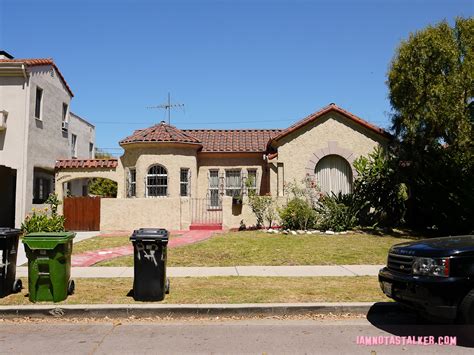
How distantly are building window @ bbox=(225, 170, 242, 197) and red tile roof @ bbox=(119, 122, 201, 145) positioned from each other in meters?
2.25

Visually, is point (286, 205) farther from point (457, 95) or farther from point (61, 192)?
point (61, 192)

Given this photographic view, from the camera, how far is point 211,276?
956 cm

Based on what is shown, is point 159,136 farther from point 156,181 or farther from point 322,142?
point 322,142

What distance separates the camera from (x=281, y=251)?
12.6 metres

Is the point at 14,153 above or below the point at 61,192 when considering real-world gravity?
above

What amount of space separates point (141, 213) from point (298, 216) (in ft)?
20.5

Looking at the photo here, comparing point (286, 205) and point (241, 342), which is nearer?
point (241, 342)

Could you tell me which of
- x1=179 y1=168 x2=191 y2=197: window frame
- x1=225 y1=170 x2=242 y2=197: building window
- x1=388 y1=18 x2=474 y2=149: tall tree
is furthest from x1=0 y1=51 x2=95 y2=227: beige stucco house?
x1=388 y1=18 x2=474 y2=149: tall tree

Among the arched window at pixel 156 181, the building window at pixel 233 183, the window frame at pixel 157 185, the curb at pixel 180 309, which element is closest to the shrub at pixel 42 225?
the window frame at pixel 157 185

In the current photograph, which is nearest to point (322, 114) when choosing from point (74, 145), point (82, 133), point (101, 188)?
point (74, 145)

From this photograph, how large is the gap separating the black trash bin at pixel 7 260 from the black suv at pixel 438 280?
6.21m

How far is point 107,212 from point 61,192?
3.31 m

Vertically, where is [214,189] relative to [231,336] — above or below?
above

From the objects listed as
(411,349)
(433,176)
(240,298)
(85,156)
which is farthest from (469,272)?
(85,156)
